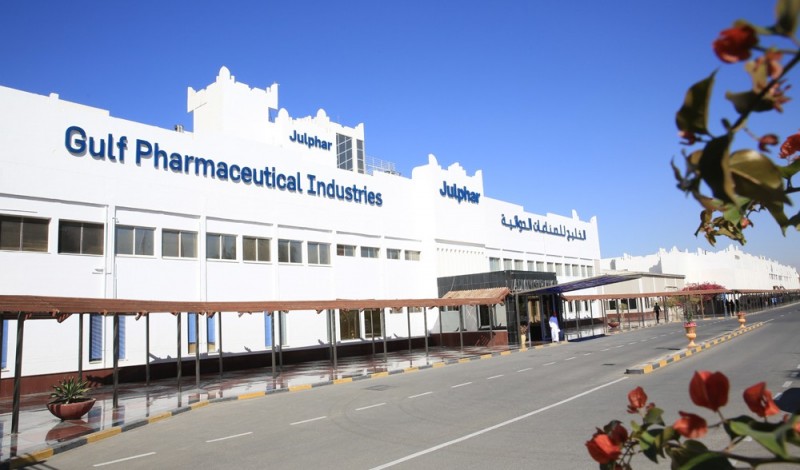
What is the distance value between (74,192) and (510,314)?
994 inches

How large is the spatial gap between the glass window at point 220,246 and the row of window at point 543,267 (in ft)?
77.4

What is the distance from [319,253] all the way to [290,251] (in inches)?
79.7

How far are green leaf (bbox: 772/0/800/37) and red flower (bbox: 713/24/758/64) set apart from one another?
0.10 meters

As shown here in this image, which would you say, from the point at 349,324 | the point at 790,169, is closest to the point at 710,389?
the point at 790,169

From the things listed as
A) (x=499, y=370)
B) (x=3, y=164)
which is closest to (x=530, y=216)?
(x=499, y=370)

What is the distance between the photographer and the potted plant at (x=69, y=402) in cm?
1389

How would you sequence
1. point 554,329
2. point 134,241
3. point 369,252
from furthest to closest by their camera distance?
point 554,329 < point 369,252 < point 134,241

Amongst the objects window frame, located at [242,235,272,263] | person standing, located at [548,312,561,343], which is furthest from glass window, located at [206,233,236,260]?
person standing, located at [548,312,561,343]

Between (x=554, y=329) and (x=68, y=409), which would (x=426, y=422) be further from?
(x=554, y=329)

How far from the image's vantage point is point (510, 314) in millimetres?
36844

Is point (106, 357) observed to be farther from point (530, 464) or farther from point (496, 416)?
point (530, 464)

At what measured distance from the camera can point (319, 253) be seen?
3212 centimetres

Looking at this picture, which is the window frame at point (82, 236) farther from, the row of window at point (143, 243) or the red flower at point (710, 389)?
the red flower at point (710, 389)

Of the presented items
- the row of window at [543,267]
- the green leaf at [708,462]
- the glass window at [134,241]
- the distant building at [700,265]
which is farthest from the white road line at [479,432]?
the distant building at [700,265]
